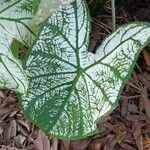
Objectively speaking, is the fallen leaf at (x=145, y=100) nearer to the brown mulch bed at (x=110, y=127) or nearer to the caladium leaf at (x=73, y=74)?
the brown mulch bed at (x=110, y=127)

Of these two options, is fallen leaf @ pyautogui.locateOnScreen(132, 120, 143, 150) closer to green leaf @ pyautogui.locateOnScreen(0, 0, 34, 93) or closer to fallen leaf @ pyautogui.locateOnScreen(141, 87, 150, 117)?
fallen leaf @ pyautogui.locateOnScreen(141, 87, 150, 117)

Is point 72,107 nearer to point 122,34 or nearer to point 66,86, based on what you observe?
point 66,86

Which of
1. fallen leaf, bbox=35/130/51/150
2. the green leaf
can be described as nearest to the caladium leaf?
the green leaf

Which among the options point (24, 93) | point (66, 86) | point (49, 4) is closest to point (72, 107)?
point (66, 86)

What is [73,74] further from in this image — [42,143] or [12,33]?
[42,143]

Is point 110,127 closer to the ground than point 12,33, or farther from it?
closer to the ground

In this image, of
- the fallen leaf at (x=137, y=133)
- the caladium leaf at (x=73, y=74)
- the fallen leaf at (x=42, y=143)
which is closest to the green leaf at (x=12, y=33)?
the caladium leaf at (x=73, y=74)

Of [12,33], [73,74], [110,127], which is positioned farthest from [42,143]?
[12,33]
